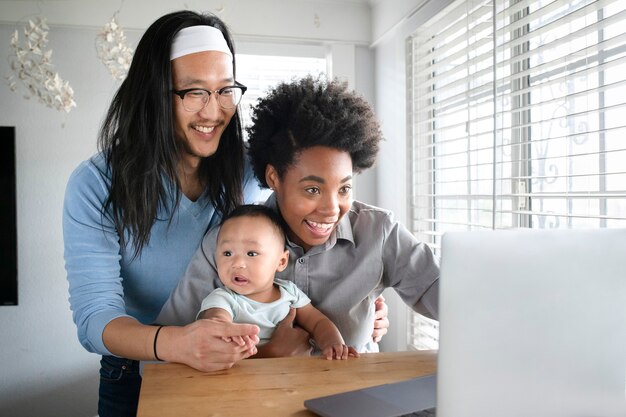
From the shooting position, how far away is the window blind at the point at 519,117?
185cm

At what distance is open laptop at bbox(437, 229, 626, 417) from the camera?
0.61 metres

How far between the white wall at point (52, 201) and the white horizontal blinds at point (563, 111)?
195 cm

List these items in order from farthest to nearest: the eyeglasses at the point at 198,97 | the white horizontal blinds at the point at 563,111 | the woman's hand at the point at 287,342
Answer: the white horizontal blinds at the point at 563,111, the eyeglasses at the point at 198,97, the woman's hand at the point at 287,342

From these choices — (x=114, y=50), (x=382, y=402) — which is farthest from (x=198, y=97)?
(x=114, y=50)

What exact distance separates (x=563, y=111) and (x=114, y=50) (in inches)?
84.4

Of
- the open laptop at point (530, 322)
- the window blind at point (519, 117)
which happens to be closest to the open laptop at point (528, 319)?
the open laptop at point (530, 322)

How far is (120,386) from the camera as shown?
1.64 metres

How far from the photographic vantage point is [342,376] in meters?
1.05

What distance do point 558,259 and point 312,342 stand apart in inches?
34.1

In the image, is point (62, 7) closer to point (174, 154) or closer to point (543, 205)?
point (174, 154)

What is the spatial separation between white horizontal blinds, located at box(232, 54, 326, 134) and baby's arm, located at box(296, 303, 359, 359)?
228 centimetres

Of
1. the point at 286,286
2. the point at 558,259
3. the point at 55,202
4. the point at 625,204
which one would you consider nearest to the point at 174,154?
the point at 286,286

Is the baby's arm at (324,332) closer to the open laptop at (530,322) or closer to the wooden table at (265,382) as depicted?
the wooden table at (265,382)

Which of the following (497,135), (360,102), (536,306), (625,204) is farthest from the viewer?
(497,135)
